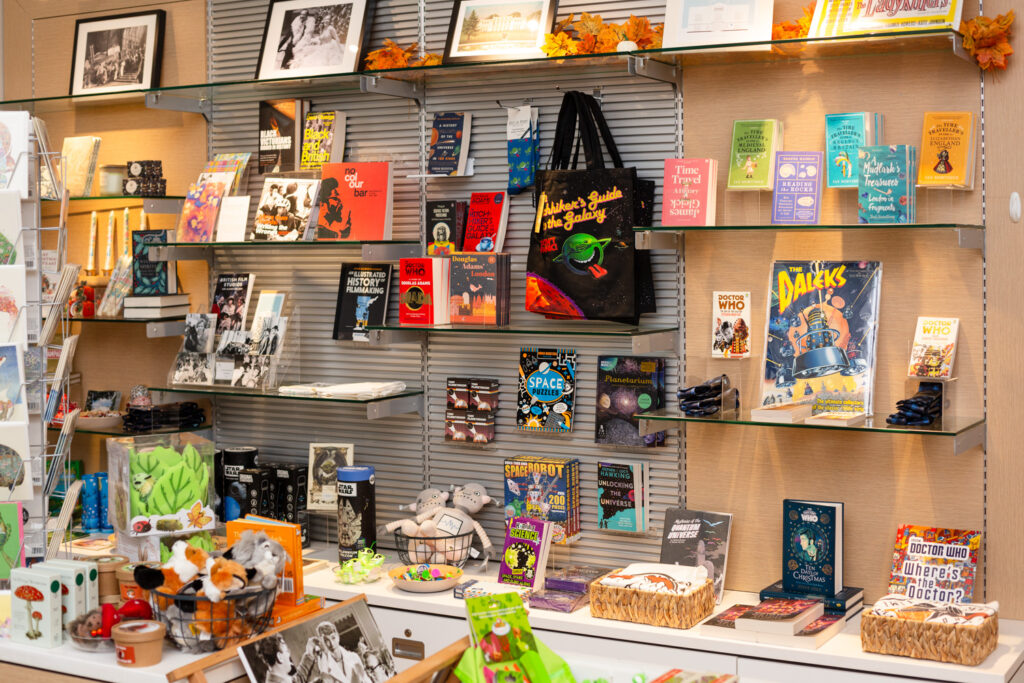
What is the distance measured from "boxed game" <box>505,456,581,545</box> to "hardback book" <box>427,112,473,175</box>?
983 millimetres

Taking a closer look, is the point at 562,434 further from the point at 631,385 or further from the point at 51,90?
the point at 51,90

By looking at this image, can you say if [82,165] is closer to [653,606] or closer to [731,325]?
[731,325]

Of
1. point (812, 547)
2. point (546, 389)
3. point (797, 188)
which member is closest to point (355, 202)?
point (546, 389)

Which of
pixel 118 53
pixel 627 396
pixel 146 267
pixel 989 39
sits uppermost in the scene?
pixel 118 53

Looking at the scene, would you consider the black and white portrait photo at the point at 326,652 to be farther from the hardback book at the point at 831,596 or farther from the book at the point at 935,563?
the book at the point at 935,563

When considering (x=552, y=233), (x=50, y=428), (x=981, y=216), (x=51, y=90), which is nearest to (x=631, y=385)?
Result: (x=552, y=233)

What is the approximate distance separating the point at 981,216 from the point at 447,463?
73.3 inches

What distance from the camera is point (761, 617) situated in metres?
2.92

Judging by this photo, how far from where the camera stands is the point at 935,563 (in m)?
3.06

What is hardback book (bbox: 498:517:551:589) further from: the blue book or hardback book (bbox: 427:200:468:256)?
hardback book (bbox: 427:200:468:256)

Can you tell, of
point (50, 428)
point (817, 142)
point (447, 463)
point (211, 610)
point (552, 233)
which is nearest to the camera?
point (211, 610)

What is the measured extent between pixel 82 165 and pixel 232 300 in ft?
2.81

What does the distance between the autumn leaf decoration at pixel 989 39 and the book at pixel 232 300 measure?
98.9 inches

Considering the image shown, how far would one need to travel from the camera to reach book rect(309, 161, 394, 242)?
3.79 meters
